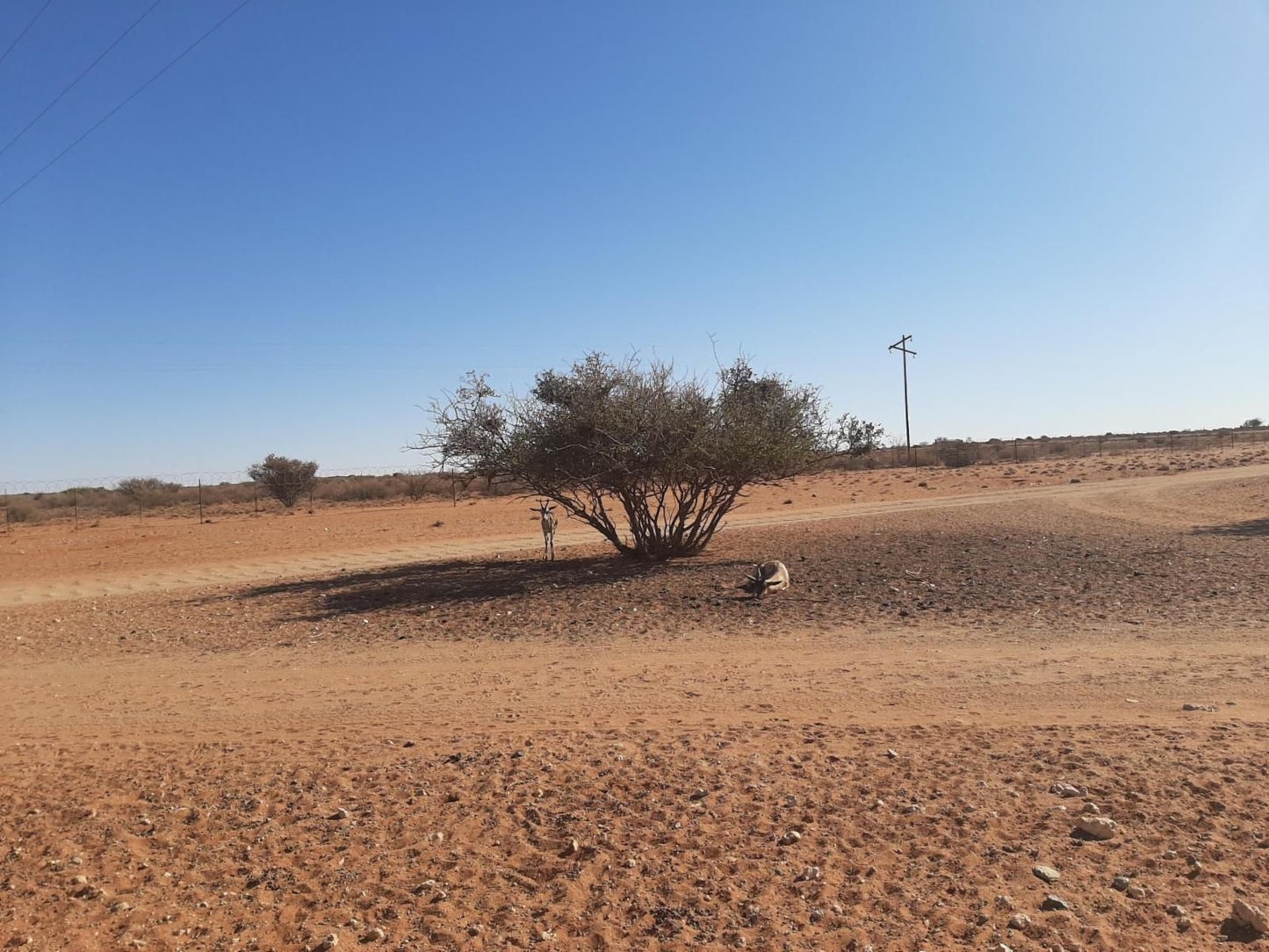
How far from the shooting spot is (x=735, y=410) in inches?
660

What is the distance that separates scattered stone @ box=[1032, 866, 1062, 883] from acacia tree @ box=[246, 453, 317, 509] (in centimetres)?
5122

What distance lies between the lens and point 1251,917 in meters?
4.00

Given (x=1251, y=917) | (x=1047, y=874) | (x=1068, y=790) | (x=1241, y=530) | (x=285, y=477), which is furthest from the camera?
(x=285, y=477)

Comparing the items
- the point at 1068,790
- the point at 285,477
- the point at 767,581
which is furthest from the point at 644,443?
the point at 285,477

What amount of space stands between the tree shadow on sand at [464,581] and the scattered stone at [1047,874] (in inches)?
384

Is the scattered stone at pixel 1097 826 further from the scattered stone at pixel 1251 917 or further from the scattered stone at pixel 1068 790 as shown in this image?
the scattered stone at pixel 1251 917

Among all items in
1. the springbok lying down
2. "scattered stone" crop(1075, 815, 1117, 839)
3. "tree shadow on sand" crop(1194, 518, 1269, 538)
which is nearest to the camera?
"scattered stone" crop(1075, 815, 1117, 839)

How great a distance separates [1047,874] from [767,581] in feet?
29.4

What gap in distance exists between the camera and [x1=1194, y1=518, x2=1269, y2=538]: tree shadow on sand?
1759 cm

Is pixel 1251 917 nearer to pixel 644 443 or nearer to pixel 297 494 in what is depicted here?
pixel 644 443

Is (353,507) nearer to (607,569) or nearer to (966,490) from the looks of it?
(966,490)

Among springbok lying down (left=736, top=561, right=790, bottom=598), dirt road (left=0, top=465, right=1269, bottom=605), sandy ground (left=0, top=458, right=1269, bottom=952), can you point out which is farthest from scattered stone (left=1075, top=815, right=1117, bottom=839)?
dirt road (left=0, top=465, right=1269, bottom=605)

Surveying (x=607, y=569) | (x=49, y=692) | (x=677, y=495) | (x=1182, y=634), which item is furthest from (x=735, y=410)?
(x=49, y=692)

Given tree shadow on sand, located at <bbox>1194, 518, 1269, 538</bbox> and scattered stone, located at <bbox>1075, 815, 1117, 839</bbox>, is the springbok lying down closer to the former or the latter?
scattered stone, located at <bbox>1075, 815, 1117, 839</bbox>
